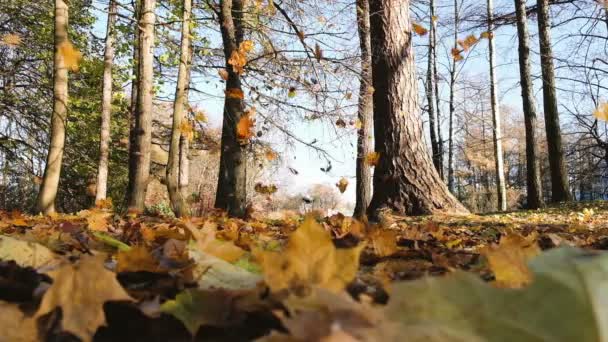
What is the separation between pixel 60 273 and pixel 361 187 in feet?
28.3

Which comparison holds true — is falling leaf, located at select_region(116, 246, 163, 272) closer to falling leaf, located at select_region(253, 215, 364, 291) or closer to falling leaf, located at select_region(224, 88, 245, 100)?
falling leaf, located at select_region(253, 215, 364, 291)

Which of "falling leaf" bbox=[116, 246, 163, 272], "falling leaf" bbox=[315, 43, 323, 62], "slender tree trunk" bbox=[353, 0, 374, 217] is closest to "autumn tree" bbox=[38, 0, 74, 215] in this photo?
"falling leaf" bbox=[315, 43, 323, 62]

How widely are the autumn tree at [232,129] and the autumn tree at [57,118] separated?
2634 millimetres

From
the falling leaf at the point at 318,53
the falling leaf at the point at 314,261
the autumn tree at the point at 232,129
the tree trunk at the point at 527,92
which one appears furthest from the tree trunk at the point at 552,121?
the falling leaf at the point at 314,261

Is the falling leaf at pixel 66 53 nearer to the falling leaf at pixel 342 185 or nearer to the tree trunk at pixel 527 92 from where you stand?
the falling leaf at pixel 342 185

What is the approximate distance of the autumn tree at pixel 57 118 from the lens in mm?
5746

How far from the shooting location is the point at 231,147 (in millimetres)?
8086

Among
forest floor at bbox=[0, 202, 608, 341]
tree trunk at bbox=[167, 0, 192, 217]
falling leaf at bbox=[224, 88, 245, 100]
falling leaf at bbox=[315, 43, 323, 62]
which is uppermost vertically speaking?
falling leaf at bbox=[315, 43, 323, 62]

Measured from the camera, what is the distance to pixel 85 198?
15.8 metres

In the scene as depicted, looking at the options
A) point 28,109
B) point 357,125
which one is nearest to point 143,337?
point 357,125

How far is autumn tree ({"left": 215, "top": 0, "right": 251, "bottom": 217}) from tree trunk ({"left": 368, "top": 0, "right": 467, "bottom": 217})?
8.31ft

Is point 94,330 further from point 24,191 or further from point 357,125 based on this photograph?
point 24,191

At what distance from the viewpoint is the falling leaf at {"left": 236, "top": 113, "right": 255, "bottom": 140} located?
7.89 meters

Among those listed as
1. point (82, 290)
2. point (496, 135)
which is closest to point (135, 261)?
point (82, 290)
